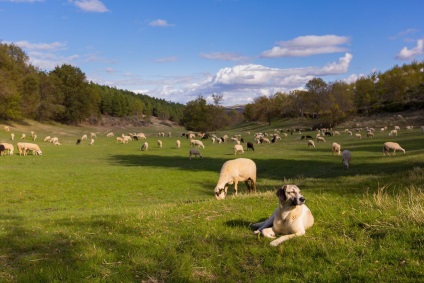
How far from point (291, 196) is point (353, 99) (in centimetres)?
12270

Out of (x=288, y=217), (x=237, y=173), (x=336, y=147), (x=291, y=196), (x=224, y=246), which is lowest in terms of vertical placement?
(x=224, y=246)

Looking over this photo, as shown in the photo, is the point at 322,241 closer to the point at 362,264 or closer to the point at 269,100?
the point at 362,264

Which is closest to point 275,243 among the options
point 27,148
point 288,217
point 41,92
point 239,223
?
point 288,217

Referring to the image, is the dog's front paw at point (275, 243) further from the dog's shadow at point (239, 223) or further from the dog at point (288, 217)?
the dog's shadow at point (239, 223)

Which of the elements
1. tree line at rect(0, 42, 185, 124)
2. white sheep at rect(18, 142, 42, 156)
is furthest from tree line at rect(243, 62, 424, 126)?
white sheep at rect(18, 142, 42, 156)

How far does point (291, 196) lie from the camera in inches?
280

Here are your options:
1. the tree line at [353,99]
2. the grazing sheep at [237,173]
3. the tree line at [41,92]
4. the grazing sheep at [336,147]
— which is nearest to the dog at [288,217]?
the grazing sheep at [237,173]

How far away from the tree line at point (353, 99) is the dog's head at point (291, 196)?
90540mm

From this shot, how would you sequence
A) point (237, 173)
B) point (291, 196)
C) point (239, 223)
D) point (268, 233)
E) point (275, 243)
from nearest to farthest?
point (275, 243) < point (291, 196) < point (268, 233) < point (239, 223) < point (237, 173)

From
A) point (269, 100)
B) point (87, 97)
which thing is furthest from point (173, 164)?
point (269, 100)

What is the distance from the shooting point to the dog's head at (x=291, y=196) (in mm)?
6947

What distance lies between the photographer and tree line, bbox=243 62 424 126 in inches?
3809

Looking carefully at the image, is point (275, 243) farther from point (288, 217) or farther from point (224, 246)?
point (224, 246)

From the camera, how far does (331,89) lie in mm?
111875
